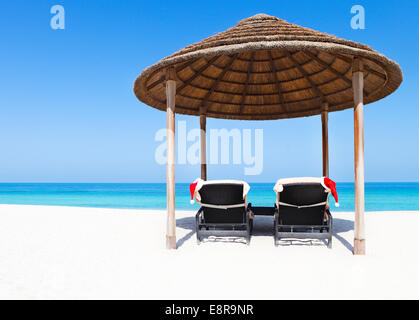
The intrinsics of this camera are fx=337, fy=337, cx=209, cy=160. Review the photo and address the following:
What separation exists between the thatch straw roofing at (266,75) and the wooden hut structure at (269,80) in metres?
0.01

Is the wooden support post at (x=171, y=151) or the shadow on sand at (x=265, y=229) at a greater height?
the wooden support post at (x=171, y=151)

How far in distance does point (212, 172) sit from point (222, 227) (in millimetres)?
2674

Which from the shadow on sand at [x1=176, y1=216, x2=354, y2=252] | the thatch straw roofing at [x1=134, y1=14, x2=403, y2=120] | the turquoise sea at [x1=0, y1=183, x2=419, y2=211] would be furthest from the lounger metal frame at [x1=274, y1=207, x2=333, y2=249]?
the turquoise sea at [x1=0, y1=183, x2=419, y2=211]

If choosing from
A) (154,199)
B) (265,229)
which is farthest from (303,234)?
(154,199)

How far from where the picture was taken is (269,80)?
7.88 m

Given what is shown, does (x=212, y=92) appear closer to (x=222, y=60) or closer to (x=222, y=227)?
(x=222, y=60)

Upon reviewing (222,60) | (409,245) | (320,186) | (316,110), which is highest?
(222,60)

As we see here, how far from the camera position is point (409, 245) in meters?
5.01

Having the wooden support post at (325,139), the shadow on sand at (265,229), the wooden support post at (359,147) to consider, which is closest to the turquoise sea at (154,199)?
the shadow on sand at (265,229)

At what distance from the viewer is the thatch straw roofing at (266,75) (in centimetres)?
445

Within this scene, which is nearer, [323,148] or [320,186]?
[320,186]

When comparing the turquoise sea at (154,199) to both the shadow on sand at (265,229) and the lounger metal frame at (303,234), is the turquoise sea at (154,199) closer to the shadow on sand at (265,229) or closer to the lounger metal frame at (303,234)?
the shadow on sand at (265,229)
